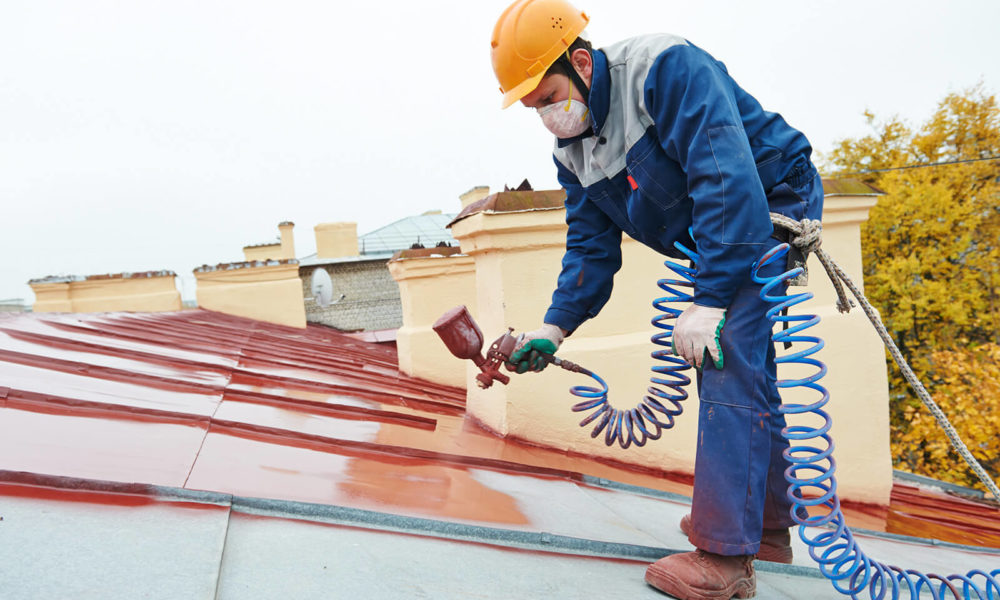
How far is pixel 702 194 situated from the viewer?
158 cm

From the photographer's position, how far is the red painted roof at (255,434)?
1534 millimetres

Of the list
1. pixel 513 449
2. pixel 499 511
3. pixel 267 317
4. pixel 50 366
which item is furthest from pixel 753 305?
pixel 267 317

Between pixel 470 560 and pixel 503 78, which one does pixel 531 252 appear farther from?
pixel 470 560

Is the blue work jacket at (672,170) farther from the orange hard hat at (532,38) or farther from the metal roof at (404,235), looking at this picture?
the metal roof at (404,235)

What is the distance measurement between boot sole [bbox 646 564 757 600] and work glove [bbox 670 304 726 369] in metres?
0.50

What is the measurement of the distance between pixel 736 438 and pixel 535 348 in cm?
71

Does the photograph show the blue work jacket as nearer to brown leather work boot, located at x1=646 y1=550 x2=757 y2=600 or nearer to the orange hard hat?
the orange hard hat

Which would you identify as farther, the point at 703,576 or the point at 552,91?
the point at 552,91

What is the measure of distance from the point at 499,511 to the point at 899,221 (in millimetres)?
16512

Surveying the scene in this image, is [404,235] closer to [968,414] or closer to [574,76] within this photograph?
[968,414]

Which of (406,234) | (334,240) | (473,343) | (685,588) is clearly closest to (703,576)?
(685,588)

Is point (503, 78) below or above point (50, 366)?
above

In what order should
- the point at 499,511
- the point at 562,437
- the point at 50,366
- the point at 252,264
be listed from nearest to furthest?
the point at 499,511
the point at 50,366
the point at 562,437
the point at 252,264

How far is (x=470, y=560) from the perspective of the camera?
54.7 inches
